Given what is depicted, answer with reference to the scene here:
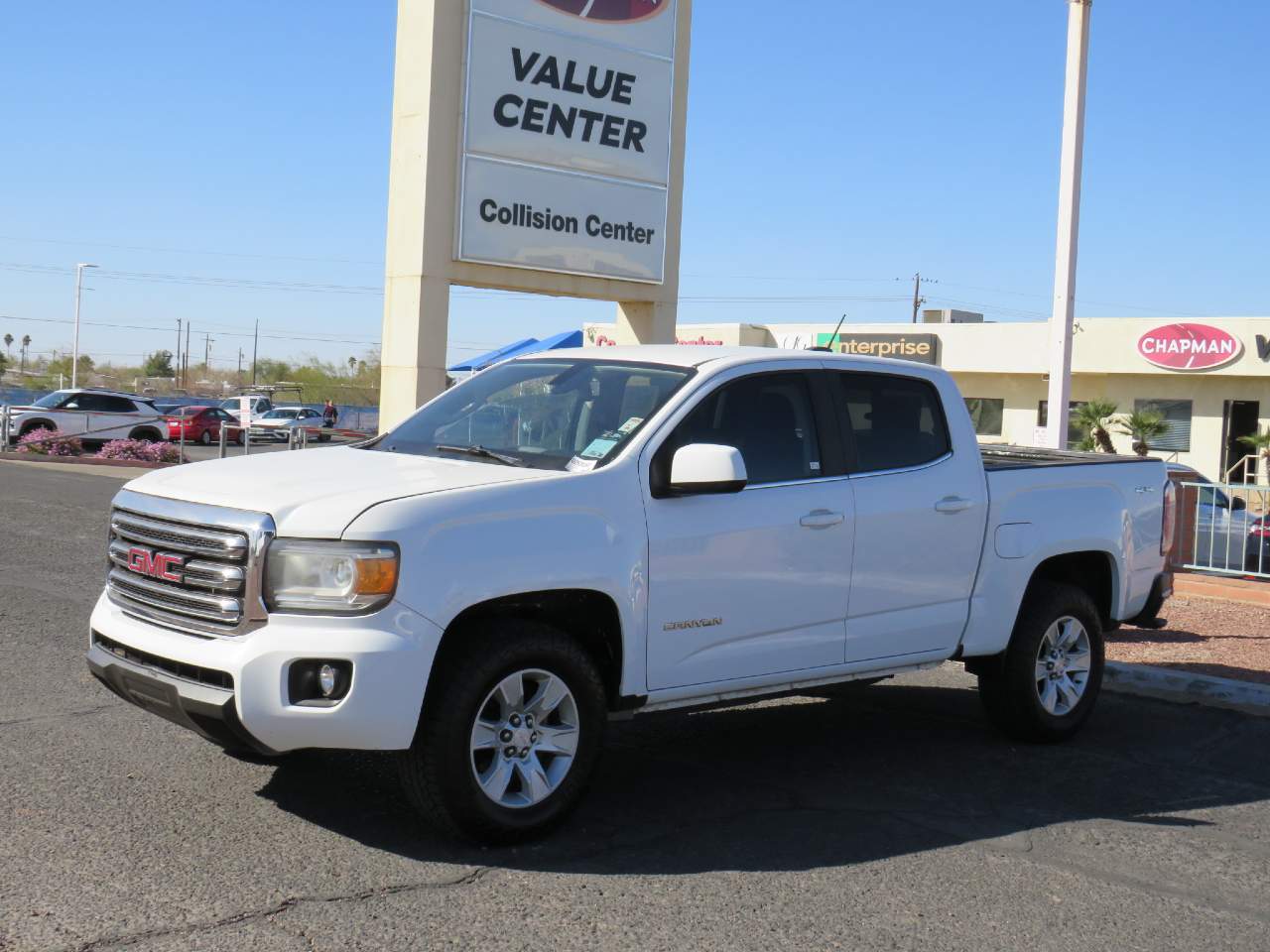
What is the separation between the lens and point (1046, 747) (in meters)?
7.39

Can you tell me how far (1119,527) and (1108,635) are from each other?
11.9 feet

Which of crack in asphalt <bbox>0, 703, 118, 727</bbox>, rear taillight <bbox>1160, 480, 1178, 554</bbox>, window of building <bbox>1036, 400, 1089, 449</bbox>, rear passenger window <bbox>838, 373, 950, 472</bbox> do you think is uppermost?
window of building <bbox>1036, 400, 1089, 449</bbox>

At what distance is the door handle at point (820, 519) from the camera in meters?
6.15

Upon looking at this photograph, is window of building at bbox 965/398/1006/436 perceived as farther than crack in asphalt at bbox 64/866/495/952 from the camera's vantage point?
Yes

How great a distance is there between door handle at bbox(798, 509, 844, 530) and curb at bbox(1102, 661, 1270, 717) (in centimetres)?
386

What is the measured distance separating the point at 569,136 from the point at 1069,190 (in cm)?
550

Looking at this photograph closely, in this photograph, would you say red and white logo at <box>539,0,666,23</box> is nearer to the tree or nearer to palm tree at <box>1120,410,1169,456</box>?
palm tree at <box>1120,410,1169,456</box>

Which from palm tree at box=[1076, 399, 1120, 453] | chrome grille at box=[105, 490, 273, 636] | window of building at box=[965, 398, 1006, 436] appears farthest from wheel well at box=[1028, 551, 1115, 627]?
window of building at box=[965, 398, 1006, 436]

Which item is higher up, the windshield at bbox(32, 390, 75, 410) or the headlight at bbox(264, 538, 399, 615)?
the windshield at bbox(32, 390, 75, 410)

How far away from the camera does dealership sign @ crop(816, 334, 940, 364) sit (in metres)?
38.0

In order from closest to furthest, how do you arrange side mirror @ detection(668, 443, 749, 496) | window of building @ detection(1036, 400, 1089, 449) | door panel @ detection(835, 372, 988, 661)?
1. side mirror @ detection(668, 443, 749, 496)
2. door panel @ detection(835, 372, 988, 661)
3. window of building @ detection(1036, 400, 1089, 449)

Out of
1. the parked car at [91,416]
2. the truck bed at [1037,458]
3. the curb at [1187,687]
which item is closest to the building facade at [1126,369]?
the parked car at [91,416]

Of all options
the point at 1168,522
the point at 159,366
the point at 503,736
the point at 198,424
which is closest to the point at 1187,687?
the point at 1168,522

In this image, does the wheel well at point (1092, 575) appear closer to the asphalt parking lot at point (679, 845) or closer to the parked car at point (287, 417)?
the asphalt parking lot at point (679, 845)
